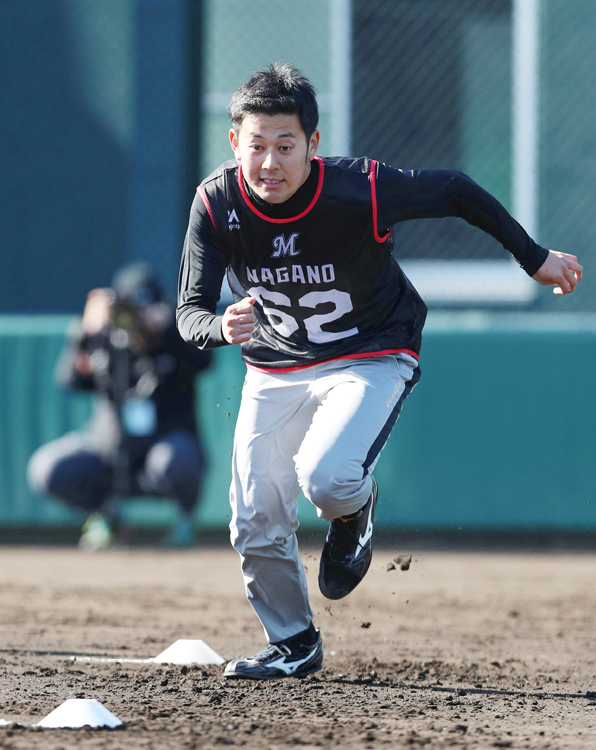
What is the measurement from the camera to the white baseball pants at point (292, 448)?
141 inches

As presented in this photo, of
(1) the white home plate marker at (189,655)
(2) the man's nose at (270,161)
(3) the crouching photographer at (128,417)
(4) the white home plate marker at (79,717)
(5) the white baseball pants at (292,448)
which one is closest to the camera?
(4) the white home plate marker at (79,717)

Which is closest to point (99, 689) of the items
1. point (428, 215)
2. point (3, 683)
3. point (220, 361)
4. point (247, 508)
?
point (3, 683)

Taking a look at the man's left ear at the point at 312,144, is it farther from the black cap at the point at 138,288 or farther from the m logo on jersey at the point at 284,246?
the black cap at the point at 138,288

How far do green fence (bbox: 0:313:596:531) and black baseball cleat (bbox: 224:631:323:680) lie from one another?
12.4 ft

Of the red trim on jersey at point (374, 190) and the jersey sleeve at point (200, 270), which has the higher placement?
the red trim on jersey at point (374, 190)

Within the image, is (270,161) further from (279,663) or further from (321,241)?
(279,663)

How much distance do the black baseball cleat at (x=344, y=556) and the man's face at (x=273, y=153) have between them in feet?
3.54

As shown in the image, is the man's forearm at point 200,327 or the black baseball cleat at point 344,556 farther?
the black baseball cleat at point 344,556

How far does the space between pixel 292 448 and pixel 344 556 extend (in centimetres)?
40

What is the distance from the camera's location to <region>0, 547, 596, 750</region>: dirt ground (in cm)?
297

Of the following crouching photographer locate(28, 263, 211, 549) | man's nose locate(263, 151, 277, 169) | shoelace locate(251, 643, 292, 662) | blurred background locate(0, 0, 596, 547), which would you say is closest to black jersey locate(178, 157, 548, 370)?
man's nose locate(263, 151, 277, 169)

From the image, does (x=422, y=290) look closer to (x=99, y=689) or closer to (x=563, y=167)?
(x=563, y=167)

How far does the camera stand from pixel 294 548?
12.4 ft

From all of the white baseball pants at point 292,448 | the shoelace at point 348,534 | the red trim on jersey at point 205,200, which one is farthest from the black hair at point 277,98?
the shoelace at point 348,534
